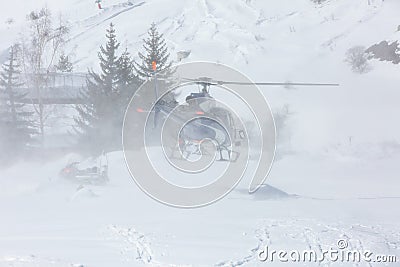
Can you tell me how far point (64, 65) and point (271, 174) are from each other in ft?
73.7

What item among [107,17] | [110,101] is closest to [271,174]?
[110,101]

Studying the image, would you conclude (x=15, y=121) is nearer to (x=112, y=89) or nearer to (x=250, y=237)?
(x=112, y=89)

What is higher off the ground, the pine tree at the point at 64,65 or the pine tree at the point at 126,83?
the pine tree at the point at 64,65

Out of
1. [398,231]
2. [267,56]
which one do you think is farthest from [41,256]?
[267,56]

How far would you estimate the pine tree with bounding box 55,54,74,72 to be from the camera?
39.6 m

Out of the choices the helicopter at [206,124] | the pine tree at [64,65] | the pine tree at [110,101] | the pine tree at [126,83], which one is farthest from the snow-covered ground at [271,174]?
the pine tree at [126,83]

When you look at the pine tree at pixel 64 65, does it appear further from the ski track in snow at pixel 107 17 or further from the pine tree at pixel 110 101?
the pine tree at pixel 110 101

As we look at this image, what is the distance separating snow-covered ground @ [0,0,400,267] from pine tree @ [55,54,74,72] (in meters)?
2.11

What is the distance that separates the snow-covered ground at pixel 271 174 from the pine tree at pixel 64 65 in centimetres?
211

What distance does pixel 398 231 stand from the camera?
1468cm

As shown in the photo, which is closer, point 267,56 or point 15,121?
point 15,121

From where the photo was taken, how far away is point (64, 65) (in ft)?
131

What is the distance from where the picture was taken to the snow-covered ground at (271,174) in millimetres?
12797

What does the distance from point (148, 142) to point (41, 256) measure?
1870 cm
